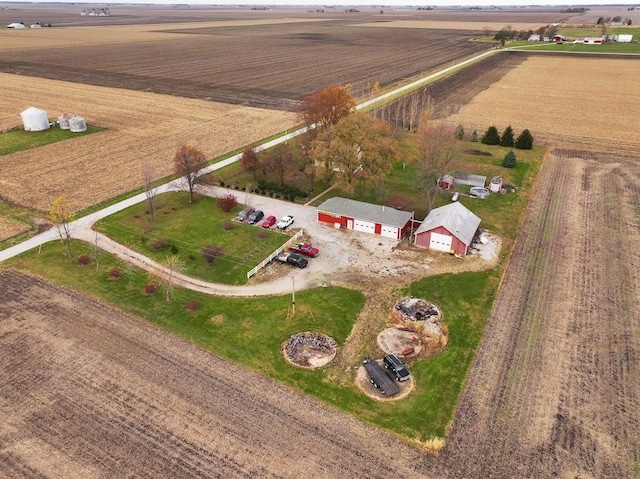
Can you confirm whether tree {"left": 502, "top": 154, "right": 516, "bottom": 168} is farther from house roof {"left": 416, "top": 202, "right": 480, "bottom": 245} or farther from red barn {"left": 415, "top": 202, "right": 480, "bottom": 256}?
red barn {"left": 415, "top": 202, "right": 480, "bottom": 256}

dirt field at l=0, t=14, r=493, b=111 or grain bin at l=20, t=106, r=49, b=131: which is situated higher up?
dirt field at l=0, t=14, r=493, b=111

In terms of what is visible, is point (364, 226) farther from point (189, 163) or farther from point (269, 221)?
point (189, 163)

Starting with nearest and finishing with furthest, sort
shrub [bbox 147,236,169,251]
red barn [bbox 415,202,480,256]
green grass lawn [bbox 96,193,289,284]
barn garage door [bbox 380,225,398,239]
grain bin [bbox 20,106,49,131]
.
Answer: green grass lawn [bbox 96,193,289,284]
red barn [bbox 415,202,480,256]
shrub [bbox 147,236,169,251]
barn garage door [bbox 380,225,398,239]
grain bin [bbox 20,106,49,131]

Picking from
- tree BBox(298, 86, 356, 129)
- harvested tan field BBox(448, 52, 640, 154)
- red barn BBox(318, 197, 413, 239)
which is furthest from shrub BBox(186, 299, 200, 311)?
harvested tan field BBox(448, 52, 640, 154)

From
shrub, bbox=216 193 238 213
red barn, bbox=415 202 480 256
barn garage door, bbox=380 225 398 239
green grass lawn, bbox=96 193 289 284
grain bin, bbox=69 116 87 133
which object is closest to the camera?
green grass lawn, bbox=96 193 289 284

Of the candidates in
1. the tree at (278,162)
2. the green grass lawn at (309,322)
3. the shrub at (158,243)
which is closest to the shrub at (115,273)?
the green grass lawn at (309,322)

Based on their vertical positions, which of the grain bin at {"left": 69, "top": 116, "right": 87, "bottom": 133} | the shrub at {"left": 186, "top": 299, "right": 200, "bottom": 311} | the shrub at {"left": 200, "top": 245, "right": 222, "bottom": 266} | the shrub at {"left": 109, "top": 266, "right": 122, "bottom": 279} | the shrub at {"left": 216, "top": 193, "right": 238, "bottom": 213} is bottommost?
the shrub at {"left": 186, "top": 299, "right": 200, "bottom": 311}

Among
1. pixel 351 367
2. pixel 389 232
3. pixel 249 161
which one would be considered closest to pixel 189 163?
pixel 249 161

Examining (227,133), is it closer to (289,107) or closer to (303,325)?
(289,107)
